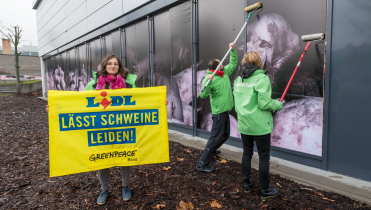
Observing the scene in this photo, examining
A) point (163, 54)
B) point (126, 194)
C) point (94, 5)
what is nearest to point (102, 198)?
point (126, 194)

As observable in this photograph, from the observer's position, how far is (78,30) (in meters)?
13.4

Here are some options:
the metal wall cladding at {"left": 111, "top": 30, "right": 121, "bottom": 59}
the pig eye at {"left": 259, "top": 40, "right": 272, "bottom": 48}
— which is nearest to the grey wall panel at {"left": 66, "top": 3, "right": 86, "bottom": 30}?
the metal wall cladding at {"left": 111, "top": 30, "right": 121, "bottom": 59}

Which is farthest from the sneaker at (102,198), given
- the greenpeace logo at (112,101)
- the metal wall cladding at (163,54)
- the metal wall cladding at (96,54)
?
the metal wall cladding at (96,54)

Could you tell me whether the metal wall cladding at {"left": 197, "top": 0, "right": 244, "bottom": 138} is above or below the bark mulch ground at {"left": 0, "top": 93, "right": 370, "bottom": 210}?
above

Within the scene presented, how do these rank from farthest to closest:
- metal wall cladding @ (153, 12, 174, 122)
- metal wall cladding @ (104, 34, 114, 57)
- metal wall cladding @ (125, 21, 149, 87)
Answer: metal wall cladding @ (104, 34, 114, 57) → metal wall cladding @ (125, 21, 149, 87) → metal wall cladding @ (153, 12, 174, 122)

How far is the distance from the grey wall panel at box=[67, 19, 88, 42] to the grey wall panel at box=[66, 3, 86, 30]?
21 centimetres

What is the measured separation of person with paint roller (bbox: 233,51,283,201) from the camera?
2789 millimetres

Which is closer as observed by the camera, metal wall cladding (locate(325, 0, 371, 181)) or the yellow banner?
the yellow banner

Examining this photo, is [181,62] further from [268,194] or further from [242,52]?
[268,194]

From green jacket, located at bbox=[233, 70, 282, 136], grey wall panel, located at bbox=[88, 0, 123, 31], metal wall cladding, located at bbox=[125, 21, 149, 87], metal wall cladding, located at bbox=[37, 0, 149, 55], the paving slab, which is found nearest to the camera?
green jacket, located at bbox=[233, 70, 282, 136]

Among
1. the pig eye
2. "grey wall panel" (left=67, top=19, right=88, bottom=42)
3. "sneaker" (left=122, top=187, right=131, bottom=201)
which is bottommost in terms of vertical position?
→ "sneaker" (left=122, top=187, right=131, bottom=201)

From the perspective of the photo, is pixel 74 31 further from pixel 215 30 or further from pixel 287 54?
pixel 287 54

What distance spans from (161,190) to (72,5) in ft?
46.5

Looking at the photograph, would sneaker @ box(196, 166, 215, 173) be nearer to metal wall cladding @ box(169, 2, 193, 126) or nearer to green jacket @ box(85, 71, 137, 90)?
green jacket @ box(85, 71, 137, 90)
